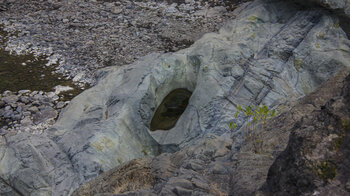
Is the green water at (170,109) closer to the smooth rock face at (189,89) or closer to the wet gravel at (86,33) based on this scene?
the smooth rock face at (189,89)

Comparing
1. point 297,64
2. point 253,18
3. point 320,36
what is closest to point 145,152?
point 297,64

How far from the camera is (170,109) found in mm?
7617

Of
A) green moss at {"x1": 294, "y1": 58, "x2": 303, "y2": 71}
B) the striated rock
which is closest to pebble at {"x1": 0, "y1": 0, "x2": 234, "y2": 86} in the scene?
the striated rock

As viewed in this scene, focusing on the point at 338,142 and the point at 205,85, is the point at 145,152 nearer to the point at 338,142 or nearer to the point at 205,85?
the point at 205,85

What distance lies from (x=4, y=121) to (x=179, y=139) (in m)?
4.81

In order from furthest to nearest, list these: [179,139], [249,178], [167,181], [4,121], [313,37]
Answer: [4,121], [313,37], [179,139], [167,181], [249,178]

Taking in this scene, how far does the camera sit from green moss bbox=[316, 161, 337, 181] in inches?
96.0

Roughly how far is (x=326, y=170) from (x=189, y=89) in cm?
542

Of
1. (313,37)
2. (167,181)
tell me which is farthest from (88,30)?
(167,181)

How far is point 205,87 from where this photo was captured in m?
7.12

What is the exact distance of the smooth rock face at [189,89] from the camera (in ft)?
19.6

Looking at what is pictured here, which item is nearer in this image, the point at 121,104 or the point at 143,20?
the point at 121,104

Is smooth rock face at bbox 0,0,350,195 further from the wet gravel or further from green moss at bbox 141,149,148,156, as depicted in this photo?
the wet gravel

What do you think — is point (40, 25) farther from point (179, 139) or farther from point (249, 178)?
point (249, 178)
